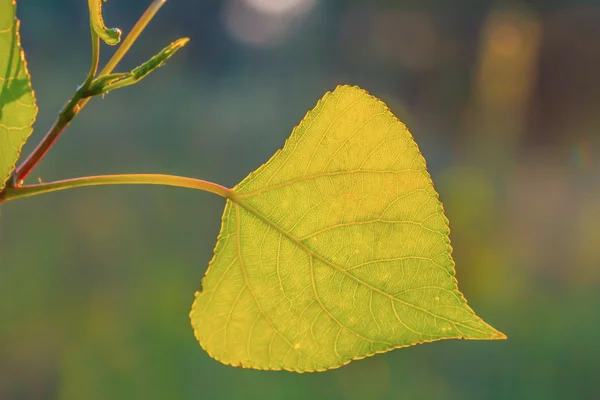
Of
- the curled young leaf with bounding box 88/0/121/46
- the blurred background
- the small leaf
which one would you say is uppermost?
the blurred background

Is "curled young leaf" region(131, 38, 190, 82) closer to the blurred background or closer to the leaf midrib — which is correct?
the leaf midrib

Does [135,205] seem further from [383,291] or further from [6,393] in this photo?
[383,291]

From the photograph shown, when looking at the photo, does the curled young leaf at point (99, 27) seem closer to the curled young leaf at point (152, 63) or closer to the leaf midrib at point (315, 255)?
the curled young leaf at point (152, 63)

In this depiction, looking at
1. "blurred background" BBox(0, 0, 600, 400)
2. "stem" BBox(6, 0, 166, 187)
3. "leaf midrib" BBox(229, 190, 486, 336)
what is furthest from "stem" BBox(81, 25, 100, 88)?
"blurred background" BBox(0, 0, 600, 400)

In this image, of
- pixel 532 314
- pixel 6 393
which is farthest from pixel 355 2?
pixel 6 393

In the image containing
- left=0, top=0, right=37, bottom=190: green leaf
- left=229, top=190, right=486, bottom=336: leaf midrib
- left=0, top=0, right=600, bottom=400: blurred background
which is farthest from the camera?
left=0, top=0, right=600, bottom=400: blurred background

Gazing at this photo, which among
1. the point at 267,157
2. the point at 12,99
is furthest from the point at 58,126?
the point at 267,157

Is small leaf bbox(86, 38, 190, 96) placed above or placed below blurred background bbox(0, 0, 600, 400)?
below
